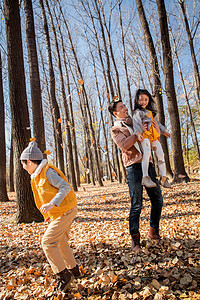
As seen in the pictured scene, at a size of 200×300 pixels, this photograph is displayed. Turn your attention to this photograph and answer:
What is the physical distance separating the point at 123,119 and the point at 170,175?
6.76 metres

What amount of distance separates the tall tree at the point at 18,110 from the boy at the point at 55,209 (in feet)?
9.96

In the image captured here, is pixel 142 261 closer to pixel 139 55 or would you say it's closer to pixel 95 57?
pixel 95 57

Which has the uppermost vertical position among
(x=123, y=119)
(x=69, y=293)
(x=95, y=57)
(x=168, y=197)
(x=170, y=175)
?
(x=95, y=57)

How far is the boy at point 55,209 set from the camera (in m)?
2.10

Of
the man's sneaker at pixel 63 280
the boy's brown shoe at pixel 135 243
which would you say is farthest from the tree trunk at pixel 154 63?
the man's sneaker at pixel 63 280

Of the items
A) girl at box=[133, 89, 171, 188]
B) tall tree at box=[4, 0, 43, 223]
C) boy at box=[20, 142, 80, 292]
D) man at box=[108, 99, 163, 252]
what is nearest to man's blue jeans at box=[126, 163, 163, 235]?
man at box=[108, 99, 163, 252]

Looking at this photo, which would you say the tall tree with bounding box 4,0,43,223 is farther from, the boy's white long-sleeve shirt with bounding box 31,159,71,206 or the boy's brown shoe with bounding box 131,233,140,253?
the boy's brown shoe with bounding box 131,233,140,253

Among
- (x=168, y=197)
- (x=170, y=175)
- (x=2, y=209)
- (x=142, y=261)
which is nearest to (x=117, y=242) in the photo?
(x=142, y=261)

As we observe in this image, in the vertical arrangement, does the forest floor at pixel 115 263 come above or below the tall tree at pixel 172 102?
below

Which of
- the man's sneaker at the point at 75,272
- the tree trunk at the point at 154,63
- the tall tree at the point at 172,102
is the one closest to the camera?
the man's sneaker at the point at 75,272

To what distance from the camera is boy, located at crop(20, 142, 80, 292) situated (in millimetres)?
2102

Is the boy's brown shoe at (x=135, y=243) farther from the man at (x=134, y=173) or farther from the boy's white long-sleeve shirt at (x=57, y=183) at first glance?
the boy's white long-sleeve shirt at (x=57, y=183)

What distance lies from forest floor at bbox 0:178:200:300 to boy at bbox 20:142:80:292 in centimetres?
22

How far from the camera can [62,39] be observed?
1334cm
